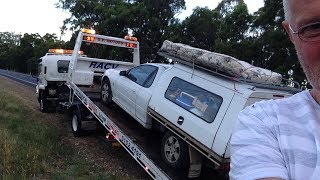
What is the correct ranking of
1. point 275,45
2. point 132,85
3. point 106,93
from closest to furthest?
1. point 132,85
2. point 106,93
3. point 275,45

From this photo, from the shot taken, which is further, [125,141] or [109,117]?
[109,117]

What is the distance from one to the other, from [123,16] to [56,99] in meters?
17.5

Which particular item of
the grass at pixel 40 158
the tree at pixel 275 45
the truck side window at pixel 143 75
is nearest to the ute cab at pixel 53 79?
the grass at pixel 40 158

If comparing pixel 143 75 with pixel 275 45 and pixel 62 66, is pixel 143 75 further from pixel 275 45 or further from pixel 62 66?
pixel 275 45

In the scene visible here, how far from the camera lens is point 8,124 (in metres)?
12.5

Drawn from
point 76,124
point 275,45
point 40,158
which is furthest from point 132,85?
point 275,45

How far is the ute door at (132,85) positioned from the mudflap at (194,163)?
2203mm

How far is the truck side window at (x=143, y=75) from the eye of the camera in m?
8.78

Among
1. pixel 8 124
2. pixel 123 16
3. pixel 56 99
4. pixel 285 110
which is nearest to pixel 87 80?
pixel 8 124

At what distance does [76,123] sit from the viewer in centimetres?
1158

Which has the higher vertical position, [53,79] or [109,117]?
[53,79]

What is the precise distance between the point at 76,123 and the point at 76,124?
48mm

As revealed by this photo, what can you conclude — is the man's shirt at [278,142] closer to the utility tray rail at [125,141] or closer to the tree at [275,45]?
the utility tray rail at [125,141]

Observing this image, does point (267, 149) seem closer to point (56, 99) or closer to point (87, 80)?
point (87, 80)
